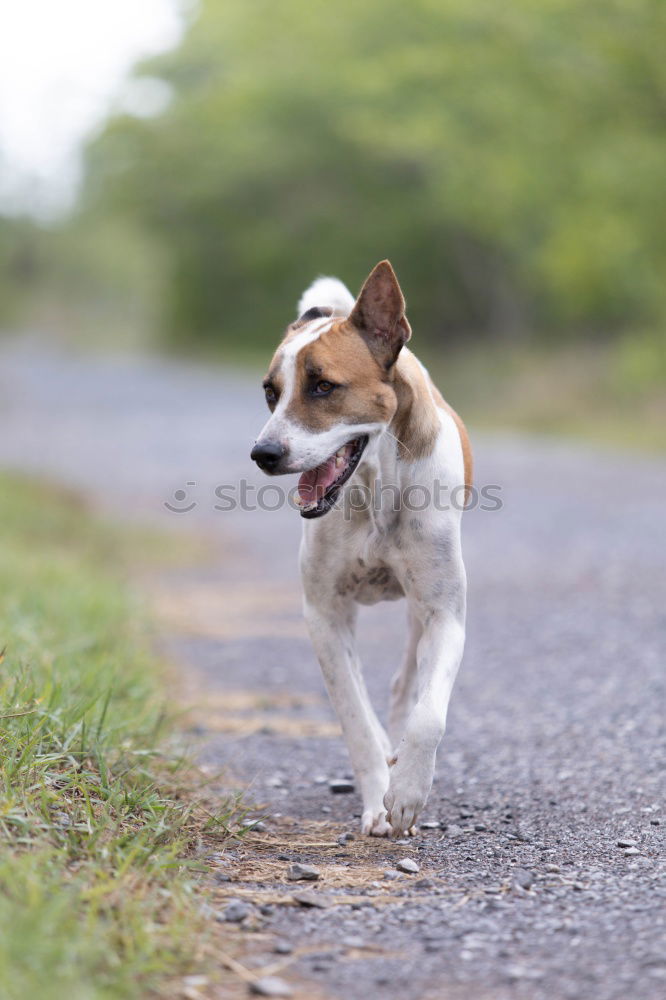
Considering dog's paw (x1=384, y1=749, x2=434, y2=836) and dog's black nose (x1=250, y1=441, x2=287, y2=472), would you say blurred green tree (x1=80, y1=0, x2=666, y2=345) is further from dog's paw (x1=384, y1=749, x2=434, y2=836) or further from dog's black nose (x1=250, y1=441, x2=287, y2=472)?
dog's paw (x1=384, y1=749, x2=434, y2=836)

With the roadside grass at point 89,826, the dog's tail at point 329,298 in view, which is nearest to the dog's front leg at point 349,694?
the roadside grass at point 89,826

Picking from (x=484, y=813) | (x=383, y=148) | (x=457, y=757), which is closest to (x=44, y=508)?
(x=457, y=757)

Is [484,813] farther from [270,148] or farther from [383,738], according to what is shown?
[270,148]

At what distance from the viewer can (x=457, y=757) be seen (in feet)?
16.8

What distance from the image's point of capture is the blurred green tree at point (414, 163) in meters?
17.3

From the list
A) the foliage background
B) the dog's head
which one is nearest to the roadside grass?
the dog's head

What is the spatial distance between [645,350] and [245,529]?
9459mm

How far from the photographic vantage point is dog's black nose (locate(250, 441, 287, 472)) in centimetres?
382

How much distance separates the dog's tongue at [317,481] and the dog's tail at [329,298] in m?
0.75

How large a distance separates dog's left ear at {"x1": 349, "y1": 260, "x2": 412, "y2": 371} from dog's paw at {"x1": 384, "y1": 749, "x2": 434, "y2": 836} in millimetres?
1233

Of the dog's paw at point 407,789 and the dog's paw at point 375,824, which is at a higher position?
the dog's paw at point 407,789

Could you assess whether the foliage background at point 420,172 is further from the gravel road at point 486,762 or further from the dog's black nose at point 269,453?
the dog's black nose at point 269,453

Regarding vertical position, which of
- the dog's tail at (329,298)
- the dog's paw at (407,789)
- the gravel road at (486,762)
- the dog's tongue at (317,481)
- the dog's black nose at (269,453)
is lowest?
the gravel road at (486,762)

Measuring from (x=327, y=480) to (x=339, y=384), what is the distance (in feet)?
0.98
